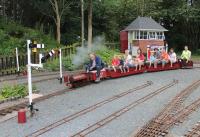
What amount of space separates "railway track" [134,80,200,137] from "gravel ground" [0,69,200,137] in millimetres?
259

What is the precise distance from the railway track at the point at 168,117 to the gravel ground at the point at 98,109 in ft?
0.85

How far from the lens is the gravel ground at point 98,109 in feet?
35.6

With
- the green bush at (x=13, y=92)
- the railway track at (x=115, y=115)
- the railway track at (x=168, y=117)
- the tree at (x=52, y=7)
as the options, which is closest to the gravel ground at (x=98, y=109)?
the railway track at (x=115, y=115)

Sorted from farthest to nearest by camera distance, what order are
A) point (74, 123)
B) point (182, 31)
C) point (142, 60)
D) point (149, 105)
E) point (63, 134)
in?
point (182, 31), point (142, 60), point (149, 105), point (74, 123), point (63, 134)

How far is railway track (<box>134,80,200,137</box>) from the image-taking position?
10.4 m

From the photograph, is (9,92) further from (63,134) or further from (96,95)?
(63,134)

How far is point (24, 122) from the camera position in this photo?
11797mm

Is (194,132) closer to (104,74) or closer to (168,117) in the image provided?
(168,117)

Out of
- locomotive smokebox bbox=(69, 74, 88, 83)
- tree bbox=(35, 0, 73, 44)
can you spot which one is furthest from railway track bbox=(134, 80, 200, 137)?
tree bbox=(35, 0, 73, 44)

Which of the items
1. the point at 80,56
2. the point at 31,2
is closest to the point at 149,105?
the point at 80,56

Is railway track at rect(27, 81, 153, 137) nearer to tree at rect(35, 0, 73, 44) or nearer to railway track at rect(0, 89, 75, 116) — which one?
railway track at rect(0, 89, 75, 116)

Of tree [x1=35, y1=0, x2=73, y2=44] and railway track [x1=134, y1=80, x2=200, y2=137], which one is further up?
tree [x1=35, y1=0, x2=73, y2=44]

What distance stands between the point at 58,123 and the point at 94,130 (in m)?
1.22

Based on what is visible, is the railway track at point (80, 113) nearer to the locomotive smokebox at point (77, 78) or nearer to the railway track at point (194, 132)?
the locomotive smokebox at point (77, 78)
